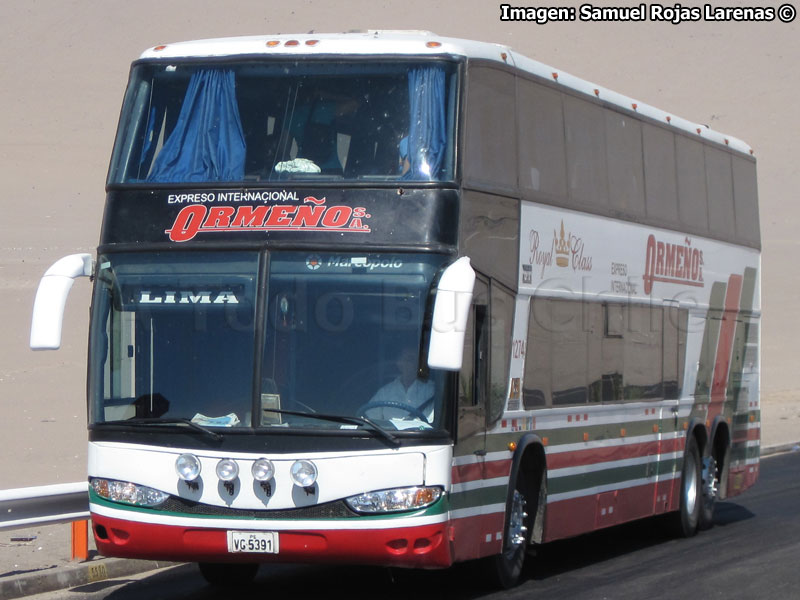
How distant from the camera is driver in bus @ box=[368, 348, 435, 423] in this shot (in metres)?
9.17

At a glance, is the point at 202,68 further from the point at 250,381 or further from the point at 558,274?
the point at 558,274

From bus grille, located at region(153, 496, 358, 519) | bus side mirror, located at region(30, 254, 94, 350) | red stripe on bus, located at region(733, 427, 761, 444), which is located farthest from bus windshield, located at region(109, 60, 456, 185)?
red stripe on bus, located at region(733, 427, 761, 444)

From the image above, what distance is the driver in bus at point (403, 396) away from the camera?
9172mm

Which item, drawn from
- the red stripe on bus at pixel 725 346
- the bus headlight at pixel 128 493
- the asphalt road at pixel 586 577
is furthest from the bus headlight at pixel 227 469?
the red stripe on bus at pixel 725 346

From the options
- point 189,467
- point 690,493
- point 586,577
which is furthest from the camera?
point 690,493

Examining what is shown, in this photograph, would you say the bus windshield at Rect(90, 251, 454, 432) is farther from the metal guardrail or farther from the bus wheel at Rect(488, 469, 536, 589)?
the bus wheel at Rect(488, 469, 536, 589)

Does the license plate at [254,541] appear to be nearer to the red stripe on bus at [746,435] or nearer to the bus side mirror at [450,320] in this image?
the bus side mirror at [450,320]

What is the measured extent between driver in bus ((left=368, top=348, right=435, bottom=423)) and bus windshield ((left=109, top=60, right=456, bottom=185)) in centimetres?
144

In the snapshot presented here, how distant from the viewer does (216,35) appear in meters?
72.6

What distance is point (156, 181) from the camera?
9.98m

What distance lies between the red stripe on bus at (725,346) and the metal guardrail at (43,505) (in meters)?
7.73

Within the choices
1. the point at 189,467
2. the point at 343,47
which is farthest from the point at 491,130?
the point at 189,467

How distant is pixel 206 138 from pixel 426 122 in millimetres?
1624

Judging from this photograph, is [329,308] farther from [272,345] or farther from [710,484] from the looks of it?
[710,484]
